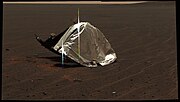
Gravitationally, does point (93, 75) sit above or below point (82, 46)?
below

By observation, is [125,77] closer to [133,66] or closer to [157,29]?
[133,66]

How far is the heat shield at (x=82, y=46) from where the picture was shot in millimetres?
6957

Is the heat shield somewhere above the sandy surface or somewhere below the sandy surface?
above

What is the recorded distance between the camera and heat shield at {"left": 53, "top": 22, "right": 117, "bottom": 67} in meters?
6.96

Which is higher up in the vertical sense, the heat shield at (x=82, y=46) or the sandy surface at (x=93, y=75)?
the heat shield at (x=82, y=46)

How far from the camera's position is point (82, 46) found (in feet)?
23.0

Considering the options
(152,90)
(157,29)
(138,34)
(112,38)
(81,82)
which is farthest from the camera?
(157,29)

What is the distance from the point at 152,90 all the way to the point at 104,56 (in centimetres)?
210

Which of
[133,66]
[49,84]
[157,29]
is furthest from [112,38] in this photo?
[49,84]

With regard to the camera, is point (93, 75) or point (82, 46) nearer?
point (93, 75)

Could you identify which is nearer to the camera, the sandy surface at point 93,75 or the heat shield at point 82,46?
the sandy surface at point 93,75

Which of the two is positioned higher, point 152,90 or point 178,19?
point 178,19

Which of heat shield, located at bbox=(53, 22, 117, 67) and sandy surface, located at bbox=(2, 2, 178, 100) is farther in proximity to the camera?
heat shield, located at bbox=(53, 22, 117, 67)

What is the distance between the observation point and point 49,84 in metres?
5.64
